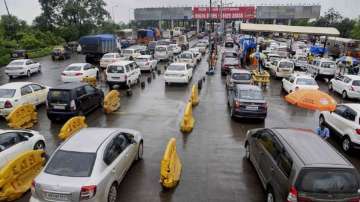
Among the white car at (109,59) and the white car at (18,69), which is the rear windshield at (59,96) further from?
the white car at (109,59)

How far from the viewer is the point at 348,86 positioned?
63.6ft

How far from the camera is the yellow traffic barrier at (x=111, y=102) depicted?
15.5 metres

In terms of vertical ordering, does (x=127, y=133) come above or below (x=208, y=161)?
above

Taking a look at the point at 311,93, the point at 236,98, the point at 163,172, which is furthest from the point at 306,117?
the point at 163,172

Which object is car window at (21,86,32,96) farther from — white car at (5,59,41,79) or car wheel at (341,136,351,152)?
car wheel at (341,136,351,152)

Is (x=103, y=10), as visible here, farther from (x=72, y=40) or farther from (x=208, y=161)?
(x=208, y=161)

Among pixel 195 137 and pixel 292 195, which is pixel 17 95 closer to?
pixel 195 137

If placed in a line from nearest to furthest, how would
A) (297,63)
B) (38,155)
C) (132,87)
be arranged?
(38,155), (132,87), (297,63)

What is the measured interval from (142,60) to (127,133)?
19.7m

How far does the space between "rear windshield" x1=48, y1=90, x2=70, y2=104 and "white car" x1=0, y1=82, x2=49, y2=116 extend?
85.8 inches

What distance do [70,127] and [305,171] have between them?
891cm

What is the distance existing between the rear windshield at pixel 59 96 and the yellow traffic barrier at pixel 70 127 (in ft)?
4.93

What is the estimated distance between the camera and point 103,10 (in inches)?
2559

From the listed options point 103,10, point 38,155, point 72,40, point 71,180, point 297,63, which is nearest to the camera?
point 71,180
